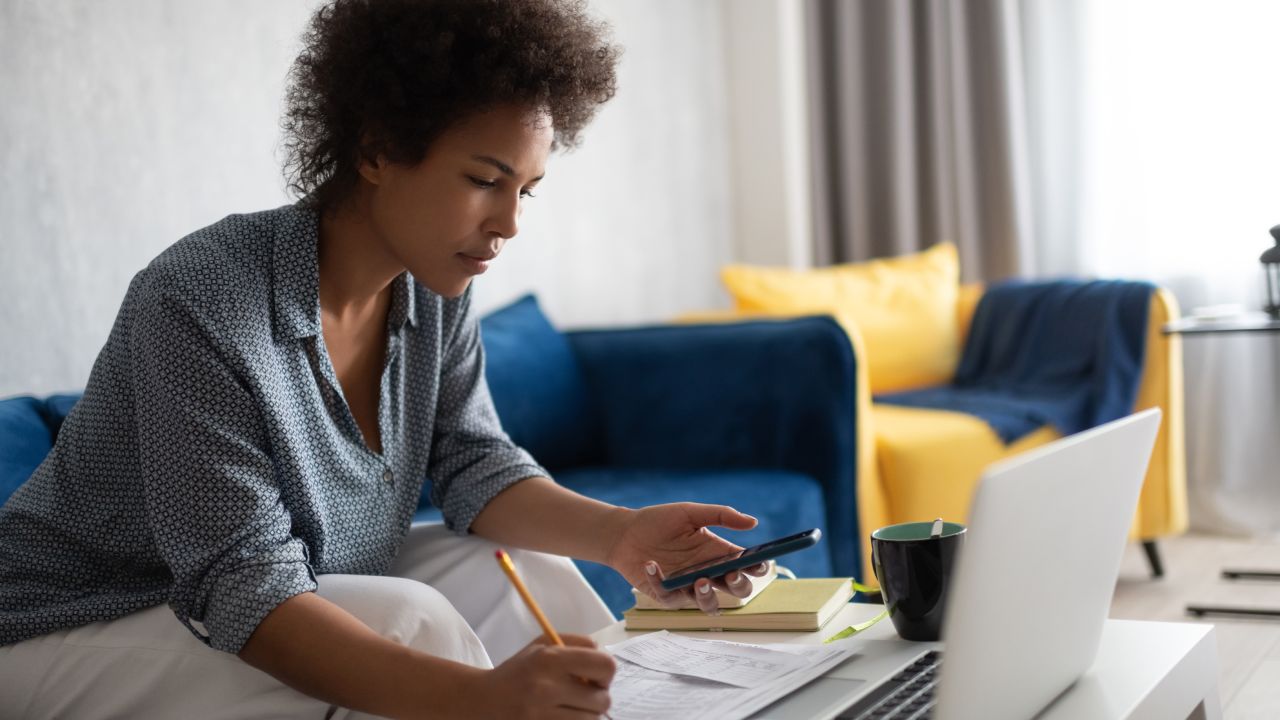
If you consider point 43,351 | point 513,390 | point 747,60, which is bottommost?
point 513,390

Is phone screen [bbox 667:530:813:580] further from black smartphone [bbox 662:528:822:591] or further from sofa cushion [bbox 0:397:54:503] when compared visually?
sofa cushion [bbox 0:397:54:503]

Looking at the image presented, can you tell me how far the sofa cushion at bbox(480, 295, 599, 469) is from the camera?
1934 mm

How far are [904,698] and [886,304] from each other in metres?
2.08

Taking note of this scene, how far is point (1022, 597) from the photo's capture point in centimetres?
65

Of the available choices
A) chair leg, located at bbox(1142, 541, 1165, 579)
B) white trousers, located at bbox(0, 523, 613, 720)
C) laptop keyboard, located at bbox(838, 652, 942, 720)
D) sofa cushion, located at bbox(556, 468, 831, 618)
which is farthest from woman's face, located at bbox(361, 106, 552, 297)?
chair leg, located at bbox(1142, 541, 1165, 579)

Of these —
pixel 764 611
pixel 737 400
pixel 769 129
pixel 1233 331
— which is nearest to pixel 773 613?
pixel 764 611

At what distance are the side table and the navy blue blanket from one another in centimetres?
13

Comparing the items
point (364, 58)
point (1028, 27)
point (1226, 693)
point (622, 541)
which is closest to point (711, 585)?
point (622, 541)

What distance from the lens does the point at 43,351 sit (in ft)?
4.98

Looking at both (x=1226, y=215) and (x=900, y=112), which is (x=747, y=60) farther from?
(x=1226, y=215)

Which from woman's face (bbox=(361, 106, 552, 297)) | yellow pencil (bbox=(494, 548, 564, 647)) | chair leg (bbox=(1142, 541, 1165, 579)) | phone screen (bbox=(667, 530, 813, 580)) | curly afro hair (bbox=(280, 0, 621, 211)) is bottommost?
chair leg (bbox=(1142, 541, 1165, 579))

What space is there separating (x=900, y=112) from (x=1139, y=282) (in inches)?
39.6

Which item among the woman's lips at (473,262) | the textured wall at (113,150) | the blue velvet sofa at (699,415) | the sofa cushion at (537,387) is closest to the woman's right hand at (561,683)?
the woman's lips at (473,262)

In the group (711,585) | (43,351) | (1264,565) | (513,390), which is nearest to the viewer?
(711,585)
